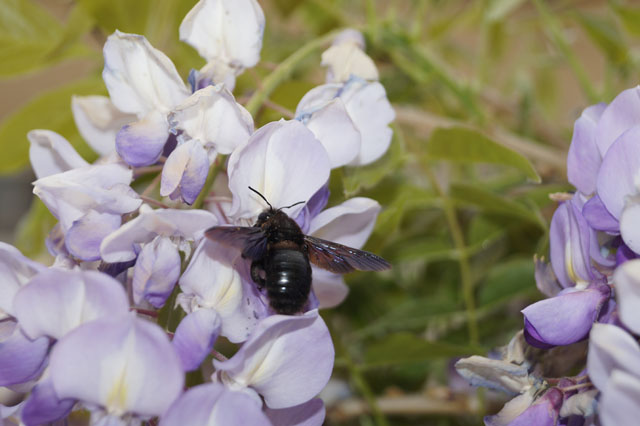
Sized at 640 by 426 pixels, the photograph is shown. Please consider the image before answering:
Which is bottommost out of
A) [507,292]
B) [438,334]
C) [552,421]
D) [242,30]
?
[438,334]

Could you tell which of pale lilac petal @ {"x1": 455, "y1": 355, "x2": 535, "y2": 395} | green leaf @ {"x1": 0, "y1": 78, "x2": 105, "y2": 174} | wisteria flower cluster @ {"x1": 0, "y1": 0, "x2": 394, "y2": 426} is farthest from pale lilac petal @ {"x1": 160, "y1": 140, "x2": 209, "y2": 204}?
green leaf @ {"x1": 0, "y1": 78, "x2": 105, "y2": 174}

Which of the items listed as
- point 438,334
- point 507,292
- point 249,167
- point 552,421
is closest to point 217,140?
point 249,167

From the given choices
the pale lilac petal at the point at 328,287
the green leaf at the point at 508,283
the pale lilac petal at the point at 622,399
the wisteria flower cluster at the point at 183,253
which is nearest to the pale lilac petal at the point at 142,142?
the wisteria flower cluster at the point at 183,253

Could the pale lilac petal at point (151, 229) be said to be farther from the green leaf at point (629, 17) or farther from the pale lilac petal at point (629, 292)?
the green leaf at point (629, 17)

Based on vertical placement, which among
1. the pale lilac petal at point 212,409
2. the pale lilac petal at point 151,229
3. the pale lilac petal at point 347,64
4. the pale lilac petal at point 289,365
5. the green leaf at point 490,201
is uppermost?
the pale lilac petal at point 347,64

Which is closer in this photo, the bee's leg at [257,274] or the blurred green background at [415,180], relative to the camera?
the bee's leg at [257,274]

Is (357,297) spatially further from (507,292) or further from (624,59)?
(624,59)

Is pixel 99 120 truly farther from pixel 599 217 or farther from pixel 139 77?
pixel 599 217
